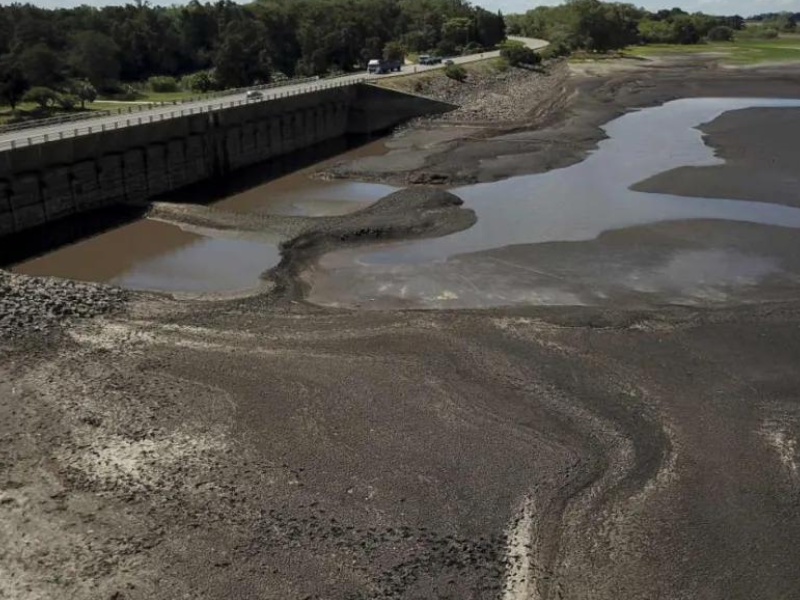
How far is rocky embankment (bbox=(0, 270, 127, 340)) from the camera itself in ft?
88.4

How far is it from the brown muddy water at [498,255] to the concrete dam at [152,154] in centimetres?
345

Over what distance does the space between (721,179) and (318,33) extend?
64.9 meters

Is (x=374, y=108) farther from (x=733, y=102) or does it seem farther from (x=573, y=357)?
(x=573, y=357)

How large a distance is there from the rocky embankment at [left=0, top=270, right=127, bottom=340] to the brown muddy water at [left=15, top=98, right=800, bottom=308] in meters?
3.20

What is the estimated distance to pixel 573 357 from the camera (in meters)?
25.5

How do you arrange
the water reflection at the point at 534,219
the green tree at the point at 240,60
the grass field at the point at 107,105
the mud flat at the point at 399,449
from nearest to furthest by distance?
the mud flat at the point at 399,449 < the water reflection at the point at 534,219 < the grass field at the point at 107,105 < the green tree at the point at 240,60

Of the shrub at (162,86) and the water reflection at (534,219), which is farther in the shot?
the shrub at (162,86)

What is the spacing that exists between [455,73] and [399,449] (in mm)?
81618

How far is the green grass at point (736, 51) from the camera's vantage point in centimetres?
14825

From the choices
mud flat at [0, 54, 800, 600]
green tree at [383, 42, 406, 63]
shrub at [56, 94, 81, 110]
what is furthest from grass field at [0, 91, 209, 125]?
mud flat at [0, 54, 800, 600]

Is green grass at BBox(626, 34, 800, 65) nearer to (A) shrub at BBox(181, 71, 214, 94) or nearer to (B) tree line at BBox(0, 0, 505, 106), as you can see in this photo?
(B) tree line at BBox(0, 0, 505, 106)

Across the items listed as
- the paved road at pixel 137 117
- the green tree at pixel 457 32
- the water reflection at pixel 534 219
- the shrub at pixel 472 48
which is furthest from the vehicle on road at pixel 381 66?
the green tree at pixel 457 32

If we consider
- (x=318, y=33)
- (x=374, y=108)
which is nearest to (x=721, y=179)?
(x=374, y=108)

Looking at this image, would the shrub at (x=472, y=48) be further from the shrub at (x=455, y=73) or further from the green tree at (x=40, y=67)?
the green tree at (x=40, y=67)
